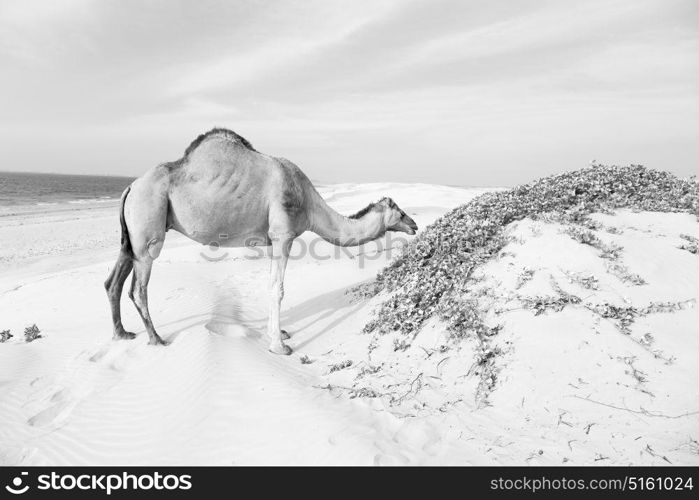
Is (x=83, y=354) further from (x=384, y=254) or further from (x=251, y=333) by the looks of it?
(x=384, y=254)

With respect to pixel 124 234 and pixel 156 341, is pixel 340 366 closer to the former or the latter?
pixel 156 341

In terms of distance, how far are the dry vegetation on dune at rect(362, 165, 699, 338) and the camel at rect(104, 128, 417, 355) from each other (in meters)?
2.19

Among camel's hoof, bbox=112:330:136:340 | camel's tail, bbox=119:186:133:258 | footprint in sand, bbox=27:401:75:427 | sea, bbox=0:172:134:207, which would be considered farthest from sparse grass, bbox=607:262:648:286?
sea, bbox=0:172:134:207

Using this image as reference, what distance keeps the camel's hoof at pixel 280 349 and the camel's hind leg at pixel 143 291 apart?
182 centimetres

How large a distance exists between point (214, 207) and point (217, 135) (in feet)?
4.31

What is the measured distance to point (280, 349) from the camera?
7.02 metres

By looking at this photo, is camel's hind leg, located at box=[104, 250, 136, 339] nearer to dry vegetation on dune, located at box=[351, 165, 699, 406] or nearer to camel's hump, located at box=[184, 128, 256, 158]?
camel's hump, located at box=[184, 128, 256, 158]

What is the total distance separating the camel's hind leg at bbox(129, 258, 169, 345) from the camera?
6820 millimetres

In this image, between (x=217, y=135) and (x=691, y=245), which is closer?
(x=691, y=245)

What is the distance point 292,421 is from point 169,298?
7.04 meters

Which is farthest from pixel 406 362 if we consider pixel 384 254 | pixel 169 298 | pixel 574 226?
pixel 384 254

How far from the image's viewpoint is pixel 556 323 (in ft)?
17.4

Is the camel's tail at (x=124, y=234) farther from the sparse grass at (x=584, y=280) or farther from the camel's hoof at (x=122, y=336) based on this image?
the sparse grass at (x=584, y=280)

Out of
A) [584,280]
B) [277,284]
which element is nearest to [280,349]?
[277,284]
